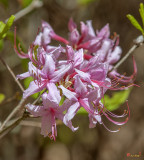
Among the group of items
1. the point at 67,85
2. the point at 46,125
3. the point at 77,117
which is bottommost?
the point at 77,117

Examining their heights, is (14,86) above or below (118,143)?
above

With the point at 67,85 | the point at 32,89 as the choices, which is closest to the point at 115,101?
the point at 67,85

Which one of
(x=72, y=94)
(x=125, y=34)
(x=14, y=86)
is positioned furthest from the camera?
(x=125, y=34)

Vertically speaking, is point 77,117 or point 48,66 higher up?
point 48,66

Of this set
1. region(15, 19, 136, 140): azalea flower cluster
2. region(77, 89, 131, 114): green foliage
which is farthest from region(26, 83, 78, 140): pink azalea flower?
region(77, 89, 131, 114): green foliage

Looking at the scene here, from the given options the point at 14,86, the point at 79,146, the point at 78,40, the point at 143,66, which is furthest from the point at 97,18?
the point at 78,40

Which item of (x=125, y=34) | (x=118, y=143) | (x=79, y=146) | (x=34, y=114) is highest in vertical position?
(x=34, y=114)

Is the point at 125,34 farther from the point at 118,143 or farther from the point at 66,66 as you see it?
the point at 66,66

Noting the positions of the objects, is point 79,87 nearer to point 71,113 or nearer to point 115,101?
point 71,113
